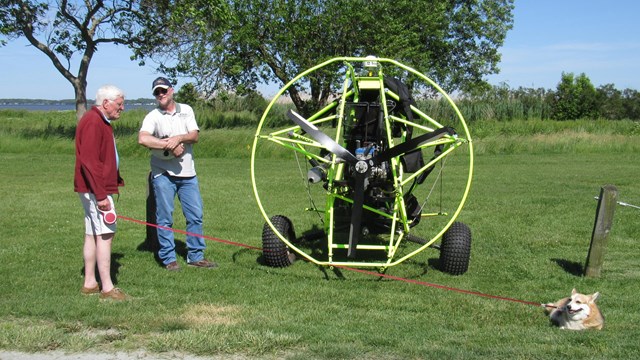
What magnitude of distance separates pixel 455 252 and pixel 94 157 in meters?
4.41

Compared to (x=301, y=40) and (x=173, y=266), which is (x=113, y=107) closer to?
(x=173, y=266)

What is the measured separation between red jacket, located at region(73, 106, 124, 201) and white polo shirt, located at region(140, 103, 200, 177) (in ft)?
3.89

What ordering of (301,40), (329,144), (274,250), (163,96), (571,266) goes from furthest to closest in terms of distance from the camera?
1. (301,40)
2. (571,266)
3. (274,250)
4. (163,96)
5. (329,144)

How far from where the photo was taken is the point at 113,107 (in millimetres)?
6898

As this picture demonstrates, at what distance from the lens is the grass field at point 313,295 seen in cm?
553

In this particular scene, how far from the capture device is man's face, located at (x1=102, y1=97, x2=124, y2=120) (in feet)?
22.5

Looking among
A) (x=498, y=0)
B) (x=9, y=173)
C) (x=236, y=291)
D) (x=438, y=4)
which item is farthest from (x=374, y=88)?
(x=498, y=0)

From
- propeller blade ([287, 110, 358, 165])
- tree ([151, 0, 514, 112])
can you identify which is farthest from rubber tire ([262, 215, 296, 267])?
tree ([151, 0, 514, 112])

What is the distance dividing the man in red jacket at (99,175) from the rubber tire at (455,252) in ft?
12.8

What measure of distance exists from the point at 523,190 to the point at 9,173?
560 inches

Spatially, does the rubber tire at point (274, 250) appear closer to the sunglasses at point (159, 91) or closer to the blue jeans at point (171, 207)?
the blue jeans at point (171, 207)

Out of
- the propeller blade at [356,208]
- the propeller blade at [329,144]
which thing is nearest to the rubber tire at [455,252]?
the propeller blade at [356,208]

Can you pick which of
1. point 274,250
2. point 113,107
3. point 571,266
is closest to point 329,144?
point 274,250

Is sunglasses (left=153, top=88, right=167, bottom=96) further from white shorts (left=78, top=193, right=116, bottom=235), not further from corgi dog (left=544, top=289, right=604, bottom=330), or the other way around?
corgi dog (left=544, top=289, right=604, bottom=330)
